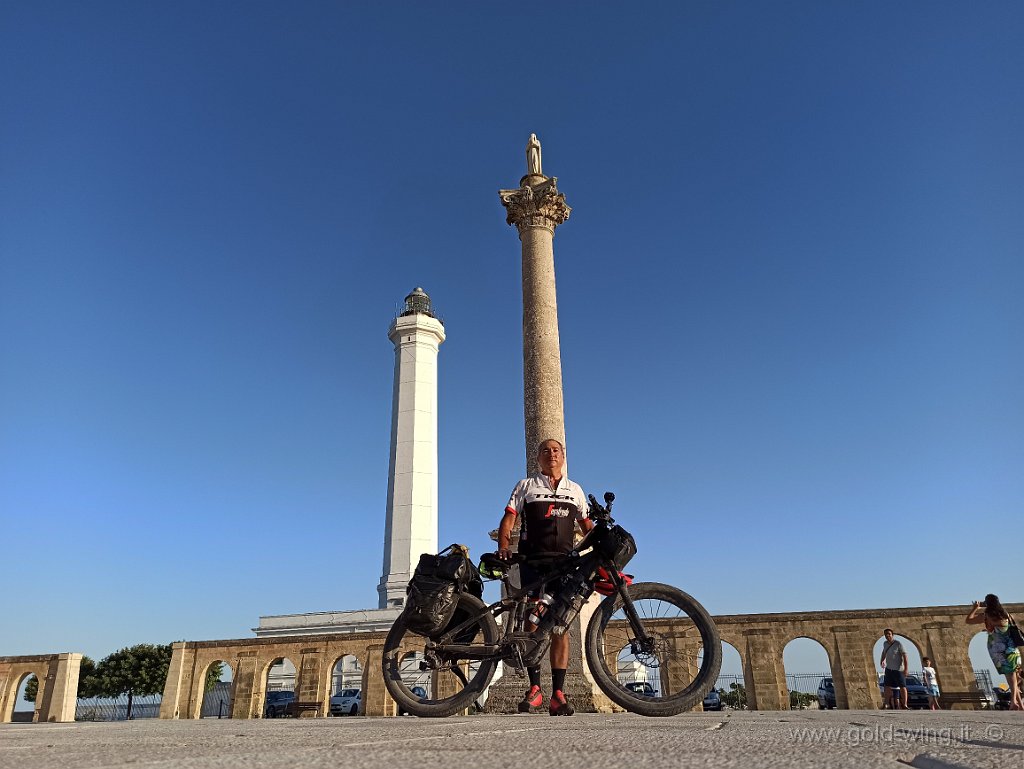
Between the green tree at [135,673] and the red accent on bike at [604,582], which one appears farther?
the green tree at [135,673]

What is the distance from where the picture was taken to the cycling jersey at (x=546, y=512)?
5312mm

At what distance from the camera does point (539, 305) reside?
18.7 meters

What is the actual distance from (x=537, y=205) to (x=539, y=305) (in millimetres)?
3072

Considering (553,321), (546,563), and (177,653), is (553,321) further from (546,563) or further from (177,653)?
(177,653)

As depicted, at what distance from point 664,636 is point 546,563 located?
950 mm

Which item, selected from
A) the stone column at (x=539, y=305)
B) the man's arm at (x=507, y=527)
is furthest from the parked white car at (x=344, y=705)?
the man's arm at (x=507, y=527)

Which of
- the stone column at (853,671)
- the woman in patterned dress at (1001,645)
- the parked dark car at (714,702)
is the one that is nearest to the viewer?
the woman in patterned dress at (1001,645)

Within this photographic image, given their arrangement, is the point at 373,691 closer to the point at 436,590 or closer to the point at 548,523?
the point at 548,523

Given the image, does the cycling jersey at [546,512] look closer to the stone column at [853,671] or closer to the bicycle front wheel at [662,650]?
the bicycle front wheel at [662,650]

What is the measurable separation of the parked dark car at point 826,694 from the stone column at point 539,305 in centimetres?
1269

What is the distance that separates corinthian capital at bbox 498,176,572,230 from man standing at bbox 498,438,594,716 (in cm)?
1480

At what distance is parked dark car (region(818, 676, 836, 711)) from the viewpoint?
22.3 m

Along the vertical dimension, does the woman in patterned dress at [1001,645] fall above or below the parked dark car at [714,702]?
above

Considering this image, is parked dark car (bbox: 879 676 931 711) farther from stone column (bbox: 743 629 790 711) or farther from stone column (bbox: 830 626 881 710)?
stone column (bbox: 743 629 790 711)
